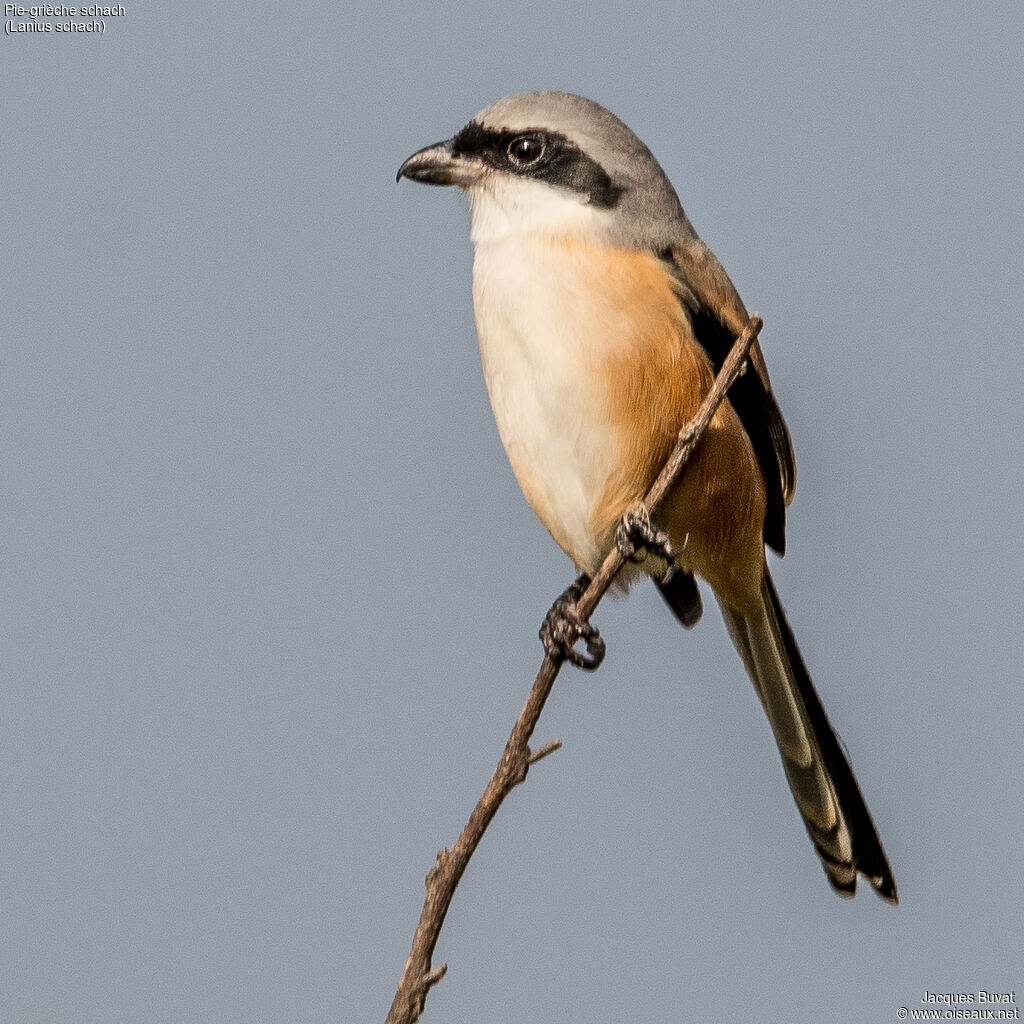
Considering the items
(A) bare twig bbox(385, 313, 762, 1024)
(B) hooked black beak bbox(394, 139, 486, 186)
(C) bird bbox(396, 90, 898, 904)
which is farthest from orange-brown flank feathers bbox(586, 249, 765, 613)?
(B) hooked black beak bbox(394, 139, 486, 186)

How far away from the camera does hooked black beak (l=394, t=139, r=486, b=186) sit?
3664 millimetres

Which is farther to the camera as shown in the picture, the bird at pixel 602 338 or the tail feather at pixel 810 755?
the tail feather at pixel 810 755

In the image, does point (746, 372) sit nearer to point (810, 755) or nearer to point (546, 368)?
point (546, 368)

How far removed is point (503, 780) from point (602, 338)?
3.91 feet

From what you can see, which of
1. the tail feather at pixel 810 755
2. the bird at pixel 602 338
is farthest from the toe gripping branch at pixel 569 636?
the tail feather at pixel 810 755

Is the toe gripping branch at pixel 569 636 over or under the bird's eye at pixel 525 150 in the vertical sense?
under

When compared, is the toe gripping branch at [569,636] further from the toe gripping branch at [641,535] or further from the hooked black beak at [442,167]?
the hooked black beak at [442,167]

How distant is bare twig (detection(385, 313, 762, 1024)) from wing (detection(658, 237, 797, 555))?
1.97 feet

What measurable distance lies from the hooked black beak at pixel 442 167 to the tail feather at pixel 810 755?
1.40 metres

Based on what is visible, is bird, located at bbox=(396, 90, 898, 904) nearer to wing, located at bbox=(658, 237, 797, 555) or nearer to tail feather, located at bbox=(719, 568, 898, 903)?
wing, located at bbox=(658, 237, 797, 555)

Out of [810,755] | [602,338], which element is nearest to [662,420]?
[602,338]

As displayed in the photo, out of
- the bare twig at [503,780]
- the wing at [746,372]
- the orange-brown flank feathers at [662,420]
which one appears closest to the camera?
the bare twig at [503,780]

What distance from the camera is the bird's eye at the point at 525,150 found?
143 inches

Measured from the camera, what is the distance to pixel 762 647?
4.14m
